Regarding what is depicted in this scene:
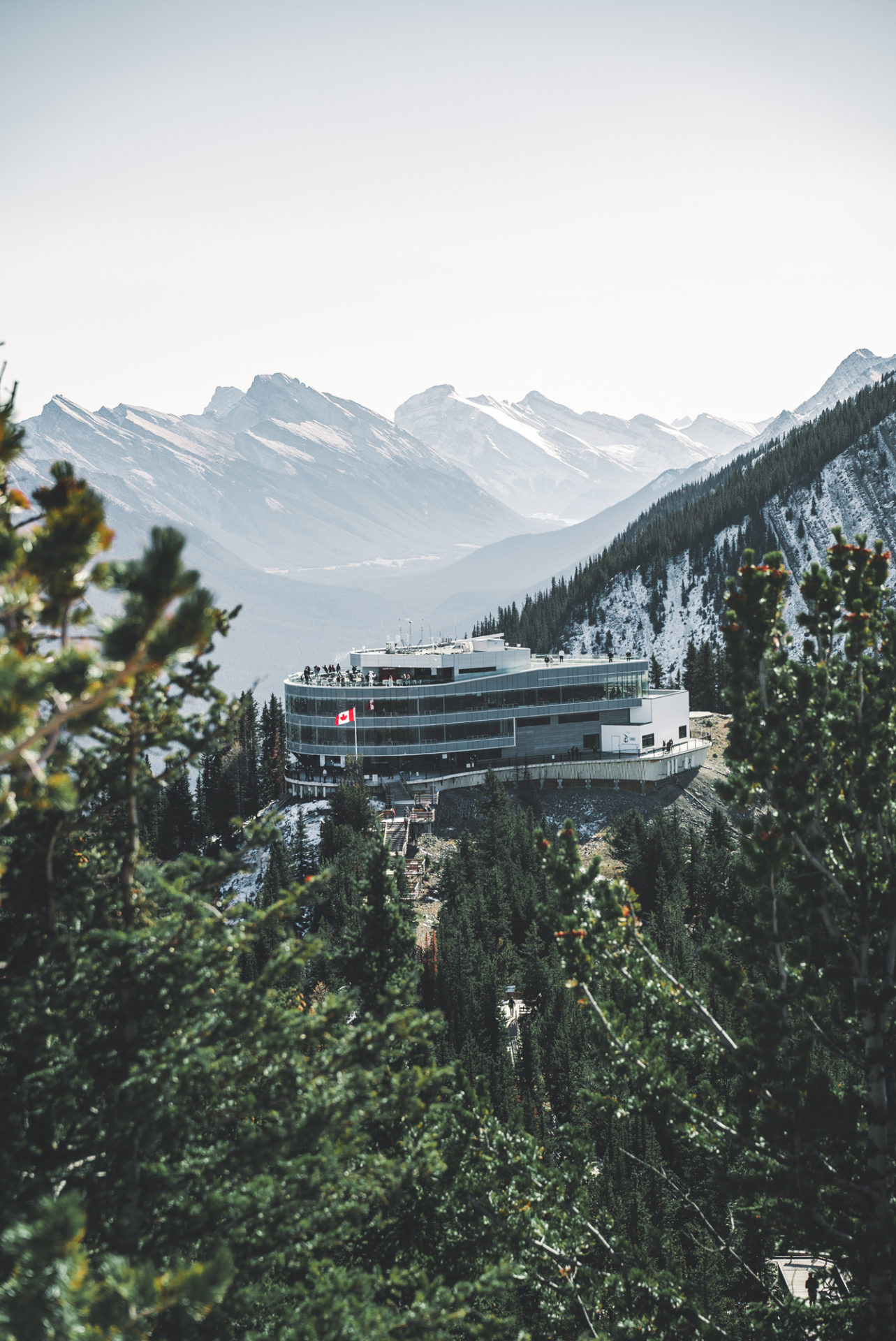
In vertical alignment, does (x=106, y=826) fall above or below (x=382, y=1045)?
above

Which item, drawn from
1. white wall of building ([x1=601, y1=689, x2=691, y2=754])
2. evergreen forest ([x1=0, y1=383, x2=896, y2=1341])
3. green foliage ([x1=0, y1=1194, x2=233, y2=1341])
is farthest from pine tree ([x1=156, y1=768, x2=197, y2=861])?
green foliage ([x1=0, y1=1194, x2=233, y2=1341])

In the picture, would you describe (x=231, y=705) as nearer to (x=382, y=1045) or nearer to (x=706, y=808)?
(x=382, y=1045)

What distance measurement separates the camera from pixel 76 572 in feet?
29.3

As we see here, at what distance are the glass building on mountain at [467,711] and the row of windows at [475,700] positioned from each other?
0.10 m

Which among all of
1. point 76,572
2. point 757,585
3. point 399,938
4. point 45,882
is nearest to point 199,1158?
point 45,882

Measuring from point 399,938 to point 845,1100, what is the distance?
32.2ft

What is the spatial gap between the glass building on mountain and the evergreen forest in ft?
249

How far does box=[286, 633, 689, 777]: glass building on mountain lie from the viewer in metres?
98.7

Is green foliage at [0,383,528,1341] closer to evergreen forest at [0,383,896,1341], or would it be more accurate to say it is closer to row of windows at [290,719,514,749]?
evergreen forest at [0,383,896,1341]

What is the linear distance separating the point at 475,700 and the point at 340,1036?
88155mm

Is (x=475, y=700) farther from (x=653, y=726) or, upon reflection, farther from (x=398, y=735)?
(x=653, y=726)

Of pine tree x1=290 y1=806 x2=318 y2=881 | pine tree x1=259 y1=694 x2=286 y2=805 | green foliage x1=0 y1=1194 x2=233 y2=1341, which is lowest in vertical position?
pine tree x1=290 y1=806 x2=318 y2=881

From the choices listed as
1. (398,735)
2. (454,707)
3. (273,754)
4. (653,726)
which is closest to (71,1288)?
(398,735)

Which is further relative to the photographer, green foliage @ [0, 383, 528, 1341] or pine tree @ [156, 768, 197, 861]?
pine tree @ [156, 768, 197, 861]
